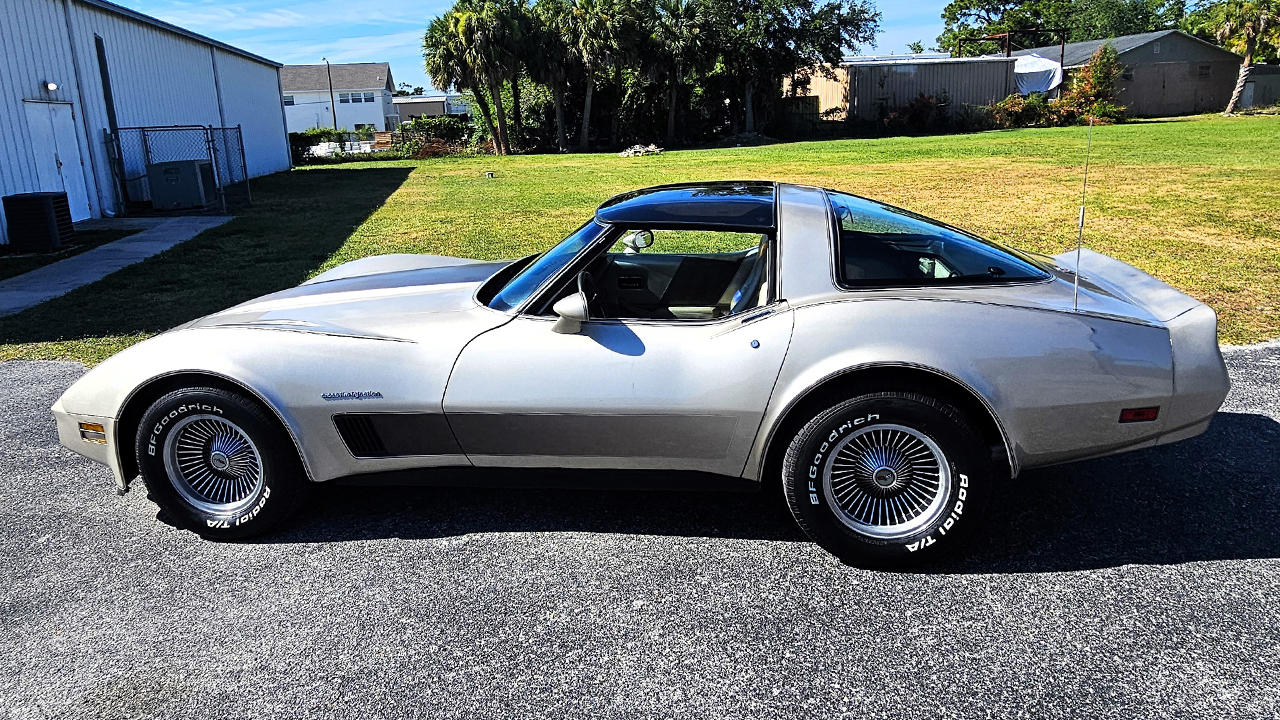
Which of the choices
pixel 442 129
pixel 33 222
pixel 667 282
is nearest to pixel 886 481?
pixel 667 282

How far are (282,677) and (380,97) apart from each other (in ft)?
266

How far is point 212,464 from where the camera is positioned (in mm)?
3637

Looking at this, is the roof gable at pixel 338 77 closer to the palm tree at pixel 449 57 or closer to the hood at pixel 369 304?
the palm tree at pixel 449 57

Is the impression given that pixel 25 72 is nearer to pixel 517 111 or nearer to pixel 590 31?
pixel 590 31

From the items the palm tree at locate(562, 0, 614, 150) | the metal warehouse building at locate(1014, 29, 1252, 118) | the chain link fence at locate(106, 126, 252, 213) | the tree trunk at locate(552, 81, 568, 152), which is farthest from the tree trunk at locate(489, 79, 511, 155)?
the metal warehouse building at locate(1014, 29, 1252, 118)

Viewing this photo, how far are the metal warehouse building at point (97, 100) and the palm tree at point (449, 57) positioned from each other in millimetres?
13591

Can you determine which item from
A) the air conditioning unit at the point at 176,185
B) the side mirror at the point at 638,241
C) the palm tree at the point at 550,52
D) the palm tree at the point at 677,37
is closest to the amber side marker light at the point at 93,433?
the side mirror at the point at 638,241

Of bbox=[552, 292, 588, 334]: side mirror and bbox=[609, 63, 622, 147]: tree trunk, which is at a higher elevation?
bbox=[609, 63, 622, 147]: tree trunk

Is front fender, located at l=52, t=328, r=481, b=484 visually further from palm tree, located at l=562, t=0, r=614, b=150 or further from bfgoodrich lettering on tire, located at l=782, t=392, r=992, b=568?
palm tree, located at l=562, t=0, r=614, b=150

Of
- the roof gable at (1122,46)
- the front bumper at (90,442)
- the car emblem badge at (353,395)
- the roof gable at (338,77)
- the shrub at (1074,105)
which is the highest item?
the roof gable at (338,77)

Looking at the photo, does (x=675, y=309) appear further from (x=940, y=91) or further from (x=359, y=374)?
(x=940, y=91)

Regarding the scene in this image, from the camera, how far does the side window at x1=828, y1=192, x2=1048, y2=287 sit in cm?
347

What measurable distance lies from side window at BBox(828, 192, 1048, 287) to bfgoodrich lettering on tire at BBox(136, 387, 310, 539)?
2299 mm

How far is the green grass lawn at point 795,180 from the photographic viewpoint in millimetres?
8297
